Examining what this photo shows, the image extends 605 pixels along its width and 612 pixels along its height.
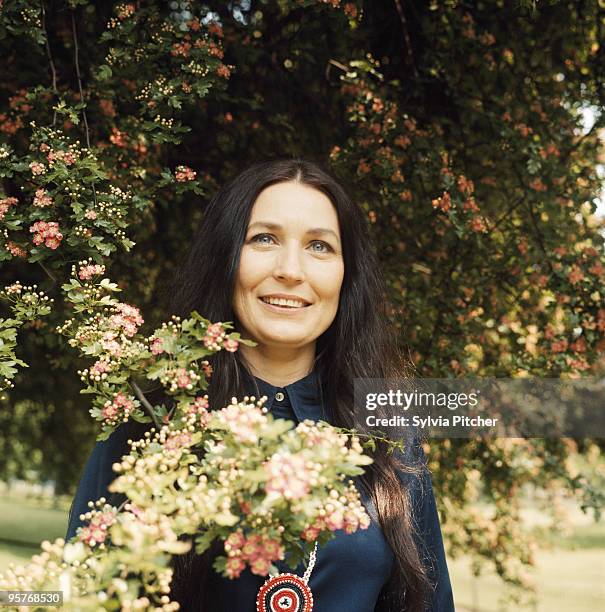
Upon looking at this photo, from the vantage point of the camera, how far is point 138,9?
2529mm

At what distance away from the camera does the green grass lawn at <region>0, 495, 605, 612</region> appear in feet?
20.8

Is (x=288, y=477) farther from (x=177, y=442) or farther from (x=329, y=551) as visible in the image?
(x=329, y=551)

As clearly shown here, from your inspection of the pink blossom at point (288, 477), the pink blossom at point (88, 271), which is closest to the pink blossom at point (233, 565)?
the pink blossom at point (288, 477)

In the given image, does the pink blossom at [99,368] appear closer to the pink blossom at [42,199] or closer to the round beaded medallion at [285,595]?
the pink blossom at [42,199]

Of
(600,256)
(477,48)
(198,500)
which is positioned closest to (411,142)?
(477,48)

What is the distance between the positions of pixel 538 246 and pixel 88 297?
6.14 ft

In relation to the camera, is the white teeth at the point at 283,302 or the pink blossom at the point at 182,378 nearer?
the pink blossom at the point at 182,378

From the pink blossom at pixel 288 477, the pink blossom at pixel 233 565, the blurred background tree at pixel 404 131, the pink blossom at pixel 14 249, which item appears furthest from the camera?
the blurred background tree at pixel 404 131

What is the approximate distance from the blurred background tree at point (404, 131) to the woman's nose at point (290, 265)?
487 millimetres

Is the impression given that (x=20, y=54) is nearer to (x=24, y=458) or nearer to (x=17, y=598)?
(x=17, y=598)

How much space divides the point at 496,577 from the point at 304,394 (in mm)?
5820

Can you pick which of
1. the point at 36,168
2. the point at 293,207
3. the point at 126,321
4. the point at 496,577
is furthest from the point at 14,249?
the point at 496,577

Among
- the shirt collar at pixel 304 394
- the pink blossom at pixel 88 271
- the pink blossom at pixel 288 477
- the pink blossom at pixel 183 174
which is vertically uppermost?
the pink blossom at pixel 183 174

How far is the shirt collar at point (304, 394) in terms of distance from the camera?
2211 millimetres
